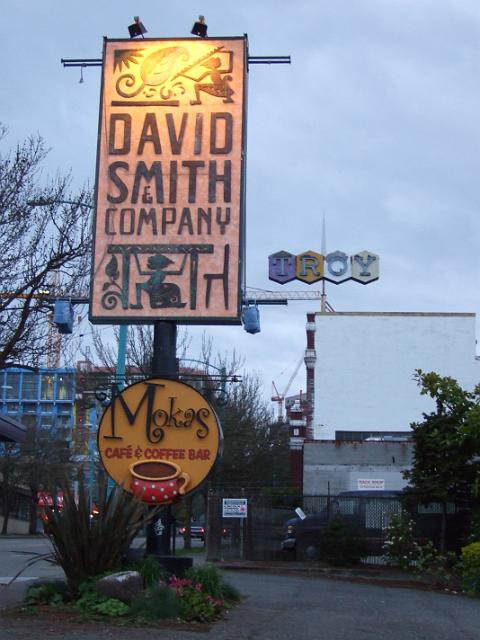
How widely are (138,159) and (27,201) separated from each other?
233cm

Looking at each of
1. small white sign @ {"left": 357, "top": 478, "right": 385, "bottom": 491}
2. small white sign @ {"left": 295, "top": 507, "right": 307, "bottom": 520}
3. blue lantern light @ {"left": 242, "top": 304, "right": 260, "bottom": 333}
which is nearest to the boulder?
blue lantern light @ {"left": 242, "top": 304, "right": 260, "bottom": 333}

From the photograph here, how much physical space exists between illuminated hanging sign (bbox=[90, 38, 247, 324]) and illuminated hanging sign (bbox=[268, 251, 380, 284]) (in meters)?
34.5

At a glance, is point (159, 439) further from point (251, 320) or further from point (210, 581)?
point (251, 320)

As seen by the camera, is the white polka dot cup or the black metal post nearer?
the white polka dot cup

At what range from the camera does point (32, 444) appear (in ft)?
175

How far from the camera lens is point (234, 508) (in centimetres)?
2491

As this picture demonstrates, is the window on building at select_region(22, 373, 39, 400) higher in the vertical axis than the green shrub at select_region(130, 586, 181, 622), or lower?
higher

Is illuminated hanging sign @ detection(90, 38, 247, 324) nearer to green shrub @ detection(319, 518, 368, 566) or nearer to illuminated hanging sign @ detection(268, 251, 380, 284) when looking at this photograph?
green shrub @ detection(319, 518, 368, 566)

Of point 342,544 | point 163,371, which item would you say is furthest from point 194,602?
point 342,544

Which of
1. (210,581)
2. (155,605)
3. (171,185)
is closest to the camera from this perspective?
(155,605)

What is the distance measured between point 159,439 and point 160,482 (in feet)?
2.13

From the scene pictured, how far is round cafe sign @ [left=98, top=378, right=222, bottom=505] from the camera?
14.3 meters

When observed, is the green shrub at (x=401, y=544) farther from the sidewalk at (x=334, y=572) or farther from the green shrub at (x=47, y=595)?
the green shrub at (x=47, y=595)

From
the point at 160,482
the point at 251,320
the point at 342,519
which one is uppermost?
the point at 251,320
